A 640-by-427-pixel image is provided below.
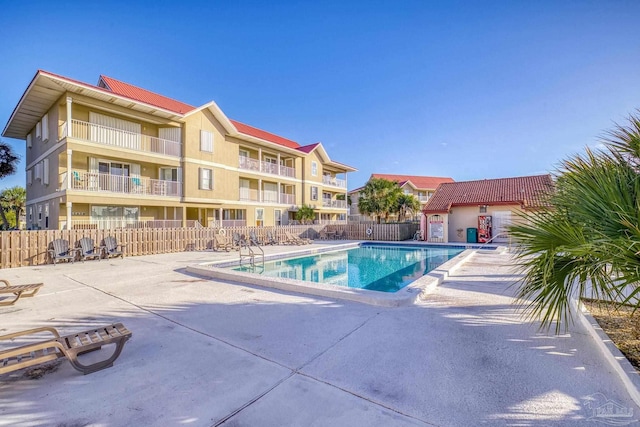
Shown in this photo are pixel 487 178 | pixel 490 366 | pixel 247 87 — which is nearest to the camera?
pixel 490 366

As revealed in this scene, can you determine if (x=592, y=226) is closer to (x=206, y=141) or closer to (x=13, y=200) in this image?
(x=206, y=141)

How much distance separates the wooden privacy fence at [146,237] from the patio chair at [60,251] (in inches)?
11.5

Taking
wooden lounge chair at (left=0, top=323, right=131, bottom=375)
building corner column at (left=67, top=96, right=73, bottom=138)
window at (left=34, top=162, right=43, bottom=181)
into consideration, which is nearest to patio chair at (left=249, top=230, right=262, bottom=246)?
building corner column at (left=67, top=96, right=73, bottom=138)

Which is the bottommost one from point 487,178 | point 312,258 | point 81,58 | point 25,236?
point 312,258

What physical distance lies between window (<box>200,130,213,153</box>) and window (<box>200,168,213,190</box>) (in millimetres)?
1639

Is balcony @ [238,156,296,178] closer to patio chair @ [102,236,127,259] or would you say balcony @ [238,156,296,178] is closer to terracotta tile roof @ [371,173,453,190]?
patio chair @ [102,236,127,259]

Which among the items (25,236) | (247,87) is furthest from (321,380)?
(247,87)

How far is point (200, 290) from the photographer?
7.68m

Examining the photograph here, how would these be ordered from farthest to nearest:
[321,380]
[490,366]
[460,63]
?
[460,63] → [490,366] → [321,380]

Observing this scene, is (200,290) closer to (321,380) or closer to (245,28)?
(321,380)

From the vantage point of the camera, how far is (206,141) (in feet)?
74.5

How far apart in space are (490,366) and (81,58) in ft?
89.7

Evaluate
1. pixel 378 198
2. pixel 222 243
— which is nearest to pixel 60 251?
pixel 222 243

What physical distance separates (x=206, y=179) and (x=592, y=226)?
22.8 meters
